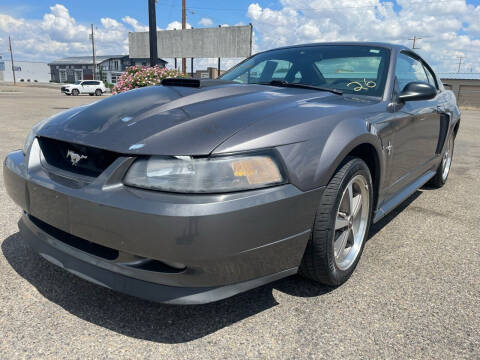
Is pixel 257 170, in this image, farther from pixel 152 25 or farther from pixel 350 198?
pixel 152 25

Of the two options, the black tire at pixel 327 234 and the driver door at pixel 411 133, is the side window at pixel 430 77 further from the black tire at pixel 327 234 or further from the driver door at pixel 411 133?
the black tire at pixel 327 234

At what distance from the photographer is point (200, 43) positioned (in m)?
26.5

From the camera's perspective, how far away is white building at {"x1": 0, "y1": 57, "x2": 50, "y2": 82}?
81.4m

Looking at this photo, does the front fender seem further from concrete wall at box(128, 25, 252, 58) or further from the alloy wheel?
concrete wall at box(128, 25, 252, 58)

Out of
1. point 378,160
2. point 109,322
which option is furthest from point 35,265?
point 378,160

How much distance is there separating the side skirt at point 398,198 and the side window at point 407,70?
Answer: 84 centimetres

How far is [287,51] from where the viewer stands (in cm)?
338

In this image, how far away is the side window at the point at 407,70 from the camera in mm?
3022

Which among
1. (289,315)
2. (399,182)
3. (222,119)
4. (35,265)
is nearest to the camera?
(222,119)

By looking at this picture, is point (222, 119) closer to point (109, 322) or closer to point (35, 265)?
point (109, 322)

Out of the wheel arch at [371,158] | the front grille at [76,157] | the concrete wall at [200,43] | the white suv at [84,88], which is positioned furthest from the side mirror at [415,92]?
the white suv at [84,88]

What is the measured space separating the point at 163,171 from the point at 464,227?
113 inches

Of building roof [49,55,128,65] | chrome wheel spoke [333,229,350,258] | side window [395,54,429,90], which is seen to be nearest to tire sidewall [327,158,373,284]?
chrome wheel spoke [333,229,350,258]

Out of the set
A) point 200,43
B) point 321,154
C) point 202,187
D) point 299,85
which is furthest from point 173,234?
point 200,43
